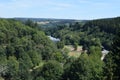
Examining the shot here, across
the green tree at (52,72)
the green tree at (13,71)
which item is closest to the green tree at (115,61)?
the green tree at (52,72)

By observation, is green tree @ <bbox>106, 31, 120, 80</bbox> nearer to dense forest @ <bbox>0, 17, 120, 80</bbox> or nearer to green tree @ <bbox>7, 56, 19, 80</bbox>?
dense forest @ <bbox>0, 17, 120, 80</bbox>

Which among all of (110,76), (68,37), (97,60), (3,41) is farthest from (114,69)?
(68,37)

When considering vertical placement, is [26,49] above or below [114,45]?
below

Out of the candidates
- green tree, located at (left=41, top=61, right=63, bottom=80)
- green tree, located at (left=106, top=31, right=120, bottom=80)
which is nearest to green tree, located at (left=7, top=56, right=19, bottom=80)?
green tree, located at (left=41, top=61, right=63, bottom=80)

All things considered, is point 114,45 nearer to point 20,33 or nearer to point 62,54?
point 62,54

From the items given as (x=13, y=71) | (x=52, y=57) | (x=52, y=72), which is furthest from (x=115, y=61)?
(x=52, y=57)

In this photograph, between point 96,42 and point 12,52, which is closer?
point 12,52

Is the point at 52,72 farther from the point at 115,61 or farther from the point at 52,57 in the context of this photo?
the point at 52,57

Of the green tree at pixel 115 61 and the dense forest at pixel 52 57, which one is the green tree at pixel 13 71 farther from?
the green tree at pixel 115 61
